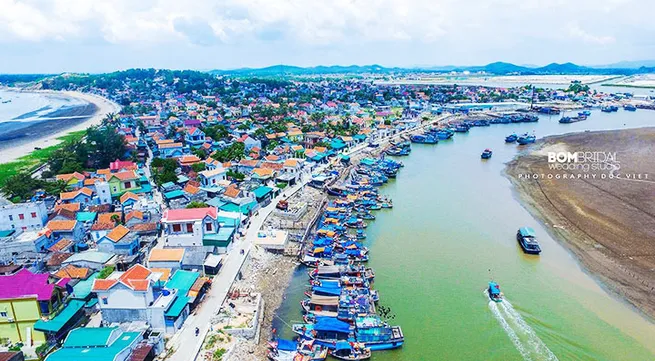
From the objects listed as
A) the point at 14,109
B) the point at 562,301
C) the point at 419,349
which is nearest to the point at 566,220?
the point at 562,301

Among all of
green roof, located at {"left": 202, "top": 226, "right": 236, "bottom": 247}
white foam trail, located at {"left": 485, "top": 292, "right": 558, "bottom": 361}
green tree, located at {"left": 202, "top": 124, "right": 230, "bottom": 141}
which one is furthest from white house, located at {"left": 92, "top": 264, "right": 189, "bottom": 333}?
green tree, located at {"left": 202, "top": 124, "right": 230, "bottom": 141}

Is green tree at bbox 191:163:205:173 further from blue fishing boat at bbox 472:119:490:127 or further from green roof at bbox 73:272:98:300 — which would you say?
blue fishing boat at bbox 472:119:490:127

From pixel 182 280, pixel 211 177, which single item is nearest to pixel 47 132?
pixel 211 177

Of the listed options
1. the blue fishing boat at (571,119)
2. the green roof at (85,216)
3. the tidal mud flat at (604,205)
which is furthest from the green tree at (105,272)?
the blue fishing boat at (571,119)

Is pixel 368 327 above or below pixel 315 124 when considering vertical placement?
below

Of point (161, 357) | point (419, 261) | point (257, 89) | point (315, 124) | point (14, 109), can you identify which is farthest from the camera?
point (257, 89)

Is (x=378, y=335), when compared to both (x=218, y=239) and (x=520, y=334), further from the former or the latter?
(x=218, y=239)

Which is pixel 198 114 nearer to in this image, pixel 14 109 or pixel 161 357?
pixel 161 357
